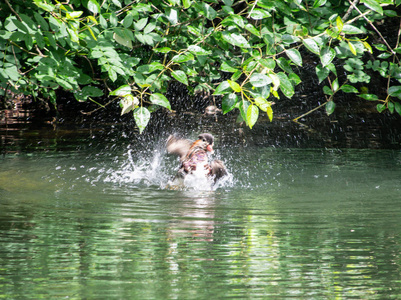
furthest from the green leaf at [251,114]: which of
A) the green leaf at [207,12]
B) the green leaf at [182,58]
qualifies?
the green leaf at [207,12]

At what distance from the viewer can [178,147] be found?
22.4 feet

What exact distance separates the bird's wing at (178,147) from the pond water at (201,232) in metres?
0.27

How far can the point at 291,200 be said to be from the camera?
499 cm

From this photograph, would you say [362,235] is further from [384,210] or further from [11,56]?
[11,56]

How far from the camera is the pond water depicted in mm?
2705

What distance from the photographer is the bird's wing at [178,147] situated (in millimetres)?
6703

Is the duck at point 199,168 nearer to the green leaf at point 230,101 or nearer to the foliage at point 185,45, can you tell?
the foliage at point 185,45

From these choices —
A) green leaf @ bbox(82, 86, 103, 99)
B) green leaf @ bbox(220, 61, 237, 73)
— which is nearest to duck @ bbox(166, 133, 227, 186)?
green leaf @ bbox(82, 86, 103, 99)

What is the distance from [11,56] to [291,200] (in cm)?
277

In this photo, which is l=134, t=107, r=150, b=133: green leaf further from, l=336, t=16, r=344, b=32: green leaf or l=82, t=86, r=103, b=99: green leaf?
l=336, t=16, r=344, b=32: green leaf

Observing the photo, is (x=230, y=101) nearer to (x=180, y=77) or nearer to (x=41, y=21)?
(x=180, y=77)

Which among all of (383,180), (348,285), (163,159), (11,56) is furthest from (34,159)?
(348,285)

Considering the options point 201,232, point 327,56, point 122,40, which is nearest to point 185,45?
point 122,40

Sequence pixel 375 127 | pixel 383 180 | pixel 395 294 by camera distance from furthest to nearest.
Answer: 1. pixel 375 127
2. pixel 383 180
3. pixel 395 294
